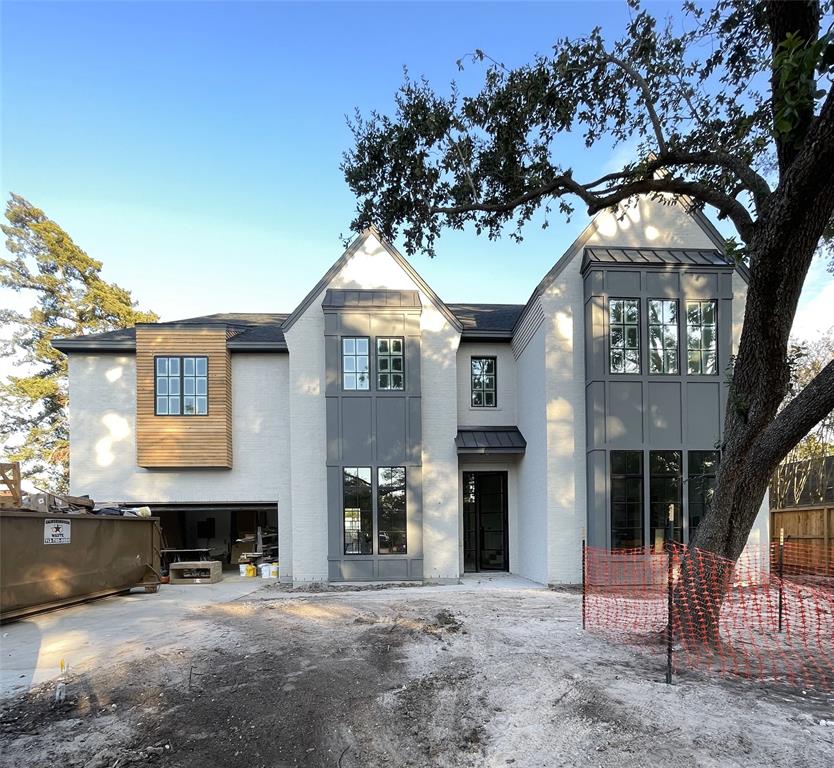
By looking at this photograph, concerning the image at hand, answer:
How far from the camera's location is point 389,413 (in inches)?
457

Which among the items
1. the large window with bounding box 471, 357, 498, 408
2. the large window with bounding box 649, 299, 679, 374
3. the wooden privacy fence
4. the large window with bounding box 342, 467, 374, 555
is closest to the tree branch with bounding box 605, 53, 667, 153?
the large window with bounding box 649, 299, 679, 374

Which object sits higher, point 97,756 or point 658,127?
point 658,127

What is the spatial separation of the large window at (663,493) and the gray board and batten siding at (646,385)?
0.11 metres

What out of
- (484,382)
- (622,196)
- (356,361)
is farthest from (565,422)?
(622,196)

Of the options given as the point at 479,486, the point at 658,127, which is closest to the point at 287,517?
the point at 479,486

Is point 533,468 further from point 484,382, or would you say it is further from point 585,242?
point 585,242

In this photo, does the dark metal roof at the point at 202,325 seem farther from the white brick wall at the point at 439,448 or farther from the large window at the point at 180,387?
the white brick wall at the point at 439,448

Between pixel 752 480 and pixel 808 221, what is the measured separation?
8.80ft

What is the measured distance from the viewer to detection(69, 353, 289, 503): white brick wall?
12.4 meters

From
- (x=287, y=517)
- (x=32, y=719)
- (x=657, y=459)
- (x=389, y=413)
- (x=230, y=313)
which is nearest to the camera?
(x=32, y=719)

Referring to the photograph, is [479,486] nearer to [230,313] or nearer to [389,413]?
[389,413]

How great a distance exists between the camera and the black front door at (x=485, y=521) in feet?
41.4

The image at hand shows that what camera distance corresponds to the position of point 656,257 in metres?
10.8

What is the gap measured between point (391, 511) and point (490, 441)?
9.59 feet
